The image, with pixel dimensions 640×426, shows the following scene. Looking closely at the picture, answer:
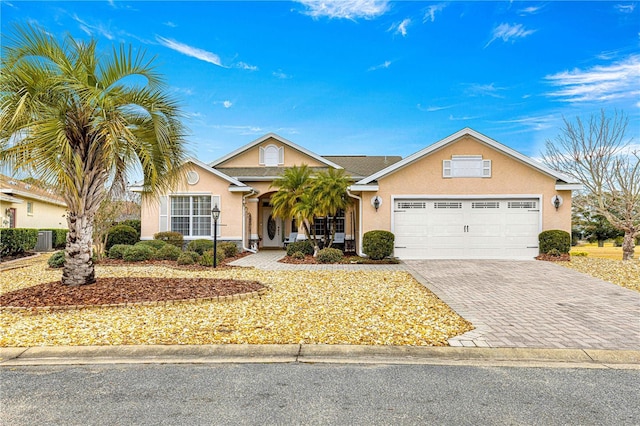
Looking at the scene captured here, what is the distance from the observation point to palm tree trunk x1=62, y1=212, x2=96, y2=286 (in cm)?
729

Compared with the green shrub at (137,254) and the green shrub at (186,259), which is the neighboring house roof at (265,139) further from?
the green shrub at (186,259)

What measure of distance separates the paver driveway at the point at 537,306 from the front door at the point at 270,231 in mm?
10492

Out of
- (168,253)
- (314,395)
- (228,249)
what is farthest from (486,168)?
(314,395)

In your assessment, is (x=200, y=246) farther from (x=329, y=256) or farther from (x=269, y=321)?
(x=269, y=321)

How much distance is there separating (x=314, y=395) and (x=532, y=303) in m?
5.54

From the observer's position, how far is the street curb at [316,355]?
4215 mm

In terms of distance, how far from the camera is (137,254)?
12.9 m

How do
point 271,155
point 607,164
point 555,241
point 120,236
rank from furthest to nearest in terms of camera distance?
1. point 271,155
2. point 607,164
3. point 120,236
4. point 555,241

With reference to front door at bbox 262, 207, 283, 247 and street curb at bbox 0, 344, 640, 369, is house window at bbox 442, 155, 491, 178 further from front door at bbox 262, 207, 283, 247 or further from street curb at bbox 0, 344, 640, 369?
street curb at bbox 0, 344, 640, 369

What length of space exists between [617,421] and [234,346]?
12.6ft

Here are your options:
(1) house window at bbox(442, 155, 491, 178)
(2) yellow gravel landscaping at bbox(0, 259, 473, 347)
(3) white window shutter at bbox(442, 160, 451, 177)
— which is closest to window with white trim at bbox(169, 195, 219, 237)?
(2) yellow gravel landscaping at bbox(0, 259, 473, 347)

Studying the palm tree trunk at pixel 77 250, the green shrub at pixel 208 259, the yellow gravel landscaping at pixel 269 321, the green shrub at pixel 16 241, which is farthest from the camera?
the green shrub at pixel 16 241

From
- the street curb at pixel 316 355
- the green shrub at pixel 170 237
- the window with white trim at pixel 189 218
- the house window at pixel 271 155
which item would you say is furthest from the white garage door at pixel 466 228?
the street curb at pixel 316 355

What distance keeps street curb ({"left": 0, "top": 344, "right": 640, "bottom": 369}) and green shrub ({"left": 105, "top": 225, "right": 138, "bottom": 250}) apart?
40.0 ft
